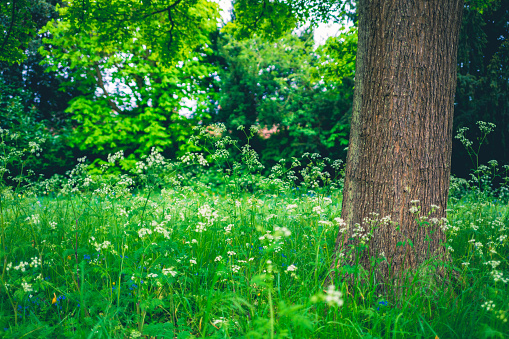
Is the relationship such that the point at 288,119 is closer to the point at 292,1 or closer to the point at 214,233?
the point at 292,1

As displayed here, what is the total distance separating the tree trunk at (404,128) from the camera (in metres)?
2.33

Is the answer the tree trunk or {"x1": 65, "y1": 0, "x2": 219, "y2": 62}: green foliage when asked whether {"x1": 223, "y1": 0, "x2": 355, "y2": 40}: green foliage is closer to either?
{"x1": 65, "y1": 0, "x2": 219, "y2": 62}: green foliage

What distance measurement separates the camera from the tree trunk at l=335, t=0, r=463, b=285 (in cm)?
233

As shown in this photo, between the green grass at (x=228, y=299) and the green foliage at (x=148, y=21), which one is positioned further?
the green foliage at (x=148, y=21)

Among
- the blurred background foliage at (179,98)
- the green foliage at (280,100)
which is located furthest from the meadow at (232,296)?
the green foliage at (280,100)

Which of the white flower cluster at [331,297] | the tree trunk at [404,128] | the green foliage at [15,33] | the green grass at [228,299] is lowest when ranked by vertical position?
the green grass at [228,299]

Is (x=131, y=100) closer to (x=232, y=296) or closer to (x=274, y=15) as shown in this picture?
(x=274, y=15)

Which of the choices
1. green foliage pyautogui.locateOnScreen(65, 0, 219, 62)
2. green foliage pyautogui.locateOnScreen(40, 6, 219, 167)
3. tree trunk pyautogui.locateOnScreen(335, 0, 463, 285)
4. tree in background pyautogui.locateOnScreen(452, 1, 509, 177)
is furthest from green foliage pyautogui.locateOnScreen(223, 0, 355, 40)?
green foliage pyautogui.locateOnScreen(40, 6, 219, 167)

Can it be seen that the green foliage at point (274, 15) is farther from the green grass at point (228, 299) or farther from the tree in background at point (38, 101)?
the tree in background at point (38, 101)

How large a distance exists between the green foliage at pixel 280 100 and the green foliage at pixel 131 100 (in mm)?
1343

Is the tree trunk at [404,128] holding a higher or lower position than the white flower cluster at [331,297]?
higher

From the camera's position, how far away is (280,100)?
42.7 feet

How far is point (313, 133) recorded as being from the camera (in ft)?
39.3

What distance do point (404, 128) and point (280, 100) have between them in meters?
11.0
